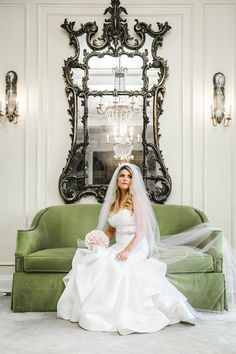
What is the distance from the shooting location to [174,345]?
3.62m

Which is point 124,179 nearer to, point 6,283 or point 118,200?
point 118,200

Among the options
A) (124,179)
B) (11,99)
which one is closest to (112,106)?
(11,99)

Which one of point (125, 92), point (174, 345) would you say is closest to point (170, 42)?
point (125, 92)

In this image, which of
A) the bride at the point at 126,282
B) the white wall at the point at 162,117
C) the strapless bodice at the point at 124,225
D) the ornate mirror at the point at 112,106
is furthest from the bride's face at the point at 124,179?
the white wall at the point at 162,117

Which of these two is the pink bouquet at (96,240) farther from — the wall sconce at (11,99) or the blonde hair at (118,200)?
the wall sconce at (11,99)

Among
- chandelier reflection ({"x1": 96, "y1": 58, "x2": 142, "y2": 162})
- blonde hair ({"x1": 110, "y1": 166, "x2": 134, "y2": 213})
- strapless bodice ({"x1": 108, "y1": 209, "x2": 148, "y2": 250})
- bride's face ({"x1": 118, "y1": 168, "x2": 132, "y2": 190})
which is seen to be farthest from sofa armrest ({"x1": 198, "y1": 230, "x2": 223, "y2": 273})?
chandelier reflection ({"x1": 96, "y1": 58, "x2": 142, "y2": 162})

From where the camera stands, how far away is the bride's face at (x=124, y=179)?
15.7ft

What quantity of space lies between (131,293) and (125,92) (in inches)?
104

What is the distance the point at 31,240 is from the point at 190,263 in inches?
61.3

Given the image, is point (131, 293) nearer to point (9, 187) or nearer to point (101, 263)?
point (101, 263)

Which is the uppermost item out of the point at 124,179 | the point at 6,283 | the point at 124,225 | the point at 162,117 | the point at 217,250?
the point at 162,117

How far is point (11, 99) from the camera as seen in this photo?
5.99 m

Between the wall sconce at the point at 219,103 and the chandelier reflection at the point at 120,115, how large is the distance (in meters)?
0.87

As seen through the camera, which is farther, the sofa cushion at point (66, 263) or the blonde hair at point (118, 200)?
the blonde hair at point (118, 200)
